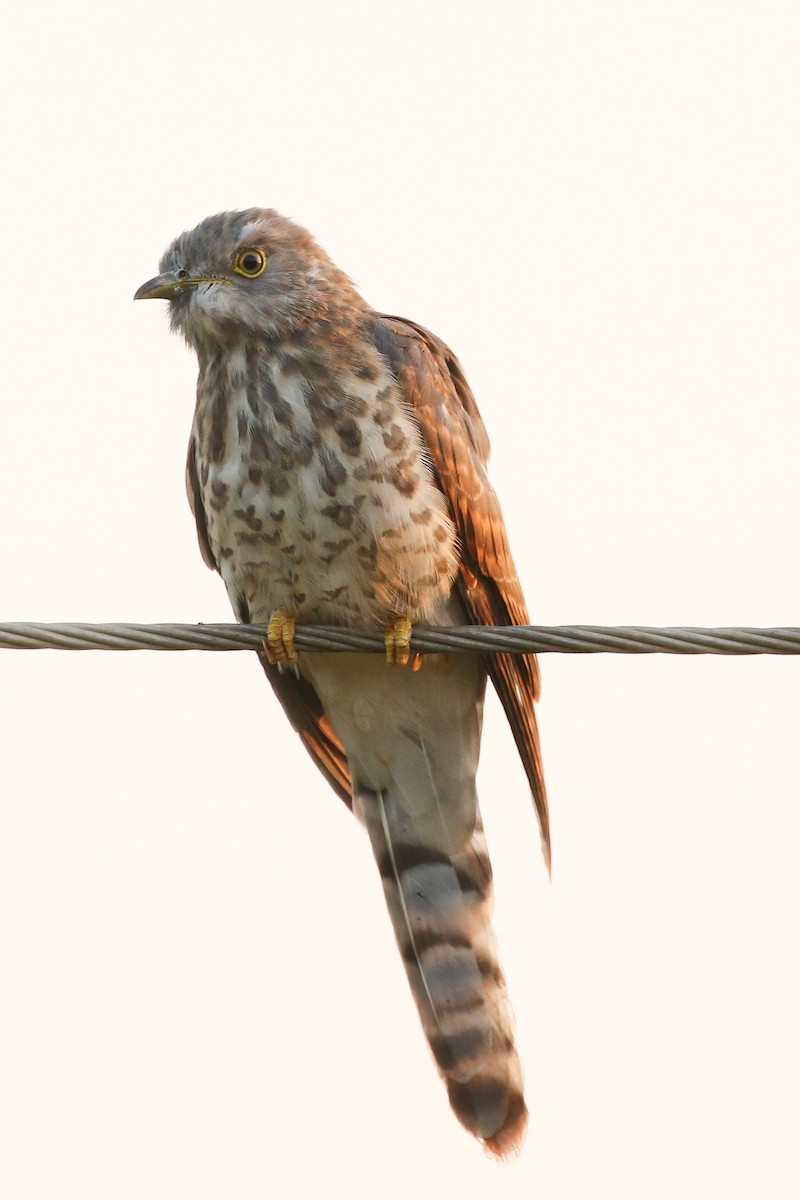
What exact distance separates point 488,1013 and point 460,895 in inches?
17.6

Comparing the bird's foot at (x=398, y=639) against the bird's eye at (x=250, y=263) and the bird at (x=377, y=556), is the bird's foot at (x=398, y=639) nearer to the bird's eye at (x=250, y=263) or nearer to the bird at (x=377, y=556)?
the bird at (x=377, y=556)

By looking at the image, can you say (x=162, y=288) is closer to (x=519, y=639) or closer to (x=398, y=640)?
(x=398, y=640)

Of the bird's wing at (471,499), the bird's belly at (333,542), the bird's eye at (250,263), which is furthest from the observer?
the bird's eye at (250,263)

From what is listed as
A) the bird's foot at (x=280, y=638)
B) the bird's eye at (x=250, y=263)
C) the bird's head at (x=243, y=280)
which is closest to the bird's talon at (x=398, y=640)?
the bird's foot at (x=280, y=638)

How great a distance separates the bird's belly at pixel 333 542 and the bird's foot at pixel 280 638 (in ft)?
0.10

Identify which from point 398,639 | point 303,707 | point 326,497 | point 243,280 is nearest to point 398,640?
point 398,639

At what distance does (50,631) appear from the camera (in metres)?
3.78

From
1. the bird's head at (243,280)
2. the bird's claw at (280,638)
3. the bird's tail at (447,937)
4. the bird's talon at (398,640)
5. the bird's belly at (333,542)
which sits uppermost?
the bird's head at (243,280)

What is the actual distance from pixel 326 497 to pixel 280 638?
0.47m

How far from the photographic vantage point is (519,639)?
386 cm

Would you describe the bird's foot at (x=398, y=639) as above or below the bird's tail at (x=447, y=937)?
above

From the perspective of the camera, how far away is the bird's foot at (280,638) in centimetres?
483

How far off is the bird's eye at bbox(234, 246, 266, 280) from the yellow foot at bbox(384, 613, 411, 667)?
1.33 metres

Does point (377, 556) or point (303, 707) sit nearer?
point (377, 556)
